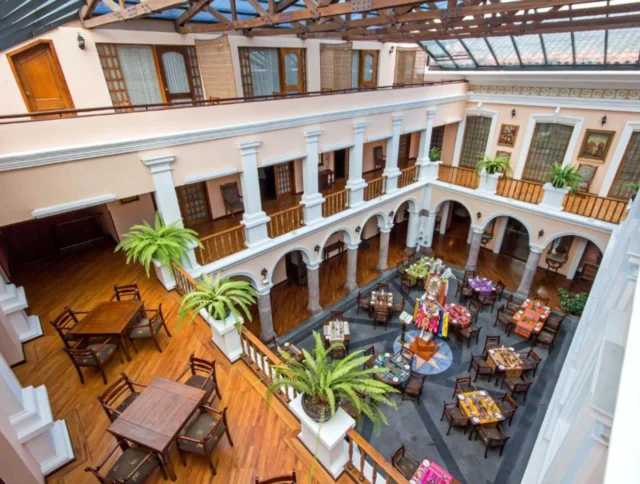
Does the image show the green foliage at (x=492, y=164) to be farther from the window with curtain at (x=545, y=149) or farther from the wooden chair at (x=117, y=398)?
the wooden chair at (x=117, y=398)

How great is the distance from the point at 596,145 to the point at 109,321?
16.3m

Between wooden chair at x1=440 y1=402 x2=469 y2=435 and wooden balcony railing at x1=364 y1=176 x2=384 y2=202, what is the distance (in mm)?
7867

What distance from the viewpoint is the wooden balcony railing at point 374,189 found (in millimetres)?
13586

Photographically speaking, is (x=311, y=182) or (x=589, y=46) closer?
(x=311, y=182)

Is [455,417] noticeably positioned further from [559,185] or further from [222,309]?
[559,185]

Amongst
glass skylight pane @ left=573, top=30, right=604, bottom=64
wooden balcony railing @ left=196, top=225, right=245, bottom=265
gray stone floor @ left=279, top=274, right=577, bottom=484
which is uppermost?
glass skylight pane @ left=573, top=30, right=604, bottom=64

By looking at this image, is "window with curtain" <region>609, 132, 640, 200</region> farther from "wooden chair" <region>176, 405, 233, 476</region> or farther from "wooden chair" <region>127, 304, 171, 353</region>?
"wooden chair" <region>127, 304, 171, 353</region>

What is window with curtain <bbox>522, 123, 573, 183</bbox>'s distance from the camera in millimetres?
13484

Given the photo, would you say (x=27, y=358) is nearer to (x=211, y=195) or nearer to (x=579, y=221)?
(x=211, y=195)

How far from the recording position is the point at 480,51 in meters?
14.3

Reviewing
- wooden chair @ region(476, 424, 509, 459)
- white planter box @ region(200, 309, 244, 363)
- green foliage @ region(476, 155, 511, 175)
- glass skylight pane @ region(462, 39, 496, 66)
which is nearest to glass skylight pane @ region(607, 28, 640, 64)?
glass skylight pane @ region(462, 39, 496, 66)

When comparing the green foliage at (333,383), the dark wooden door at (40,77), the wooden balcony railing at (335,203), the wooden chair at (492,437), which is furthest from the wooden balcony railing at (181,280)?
the wooden chair at (492,437)

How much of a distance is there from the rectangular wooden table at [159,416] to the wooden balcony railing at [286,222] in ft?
22.2

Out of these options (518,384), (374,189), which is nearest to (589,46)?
(374,189)
